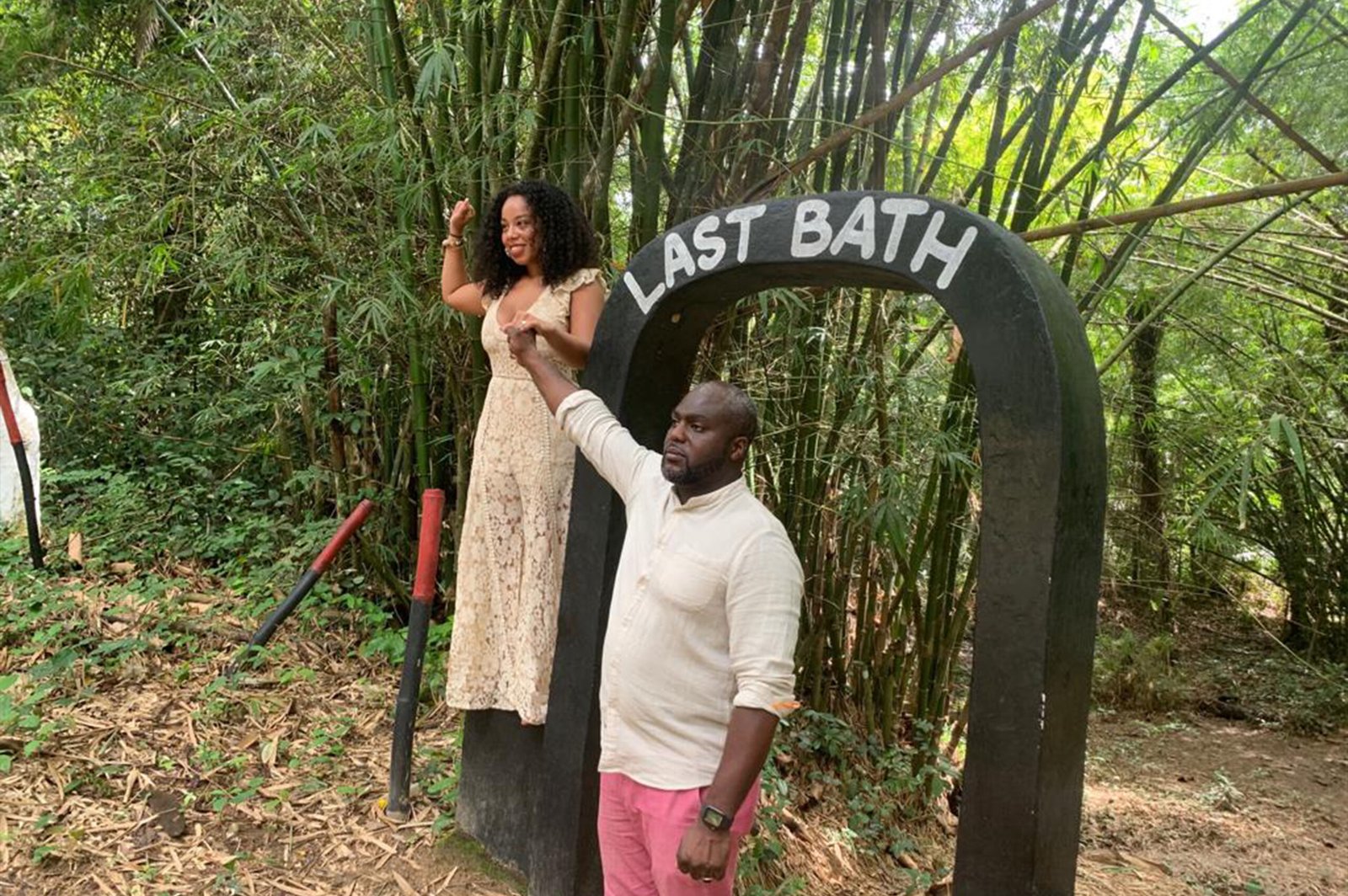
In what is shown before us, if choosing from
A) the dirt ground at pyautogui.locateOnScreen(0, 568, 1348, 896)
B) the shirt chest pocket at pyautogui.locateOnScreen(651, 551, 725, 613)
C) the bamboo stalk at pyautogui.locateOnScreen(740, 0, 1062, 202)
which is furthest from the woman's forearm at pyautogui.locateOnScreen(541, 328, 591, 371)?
the dirt ground at pyautogui.locateOnScreen(0, 568, 1348, 896)

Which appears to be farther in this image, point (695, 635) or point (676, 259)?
point (676, 259)

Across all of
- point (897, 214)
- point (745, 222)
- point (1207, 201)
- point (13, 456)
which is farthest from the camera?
point (13, 456)

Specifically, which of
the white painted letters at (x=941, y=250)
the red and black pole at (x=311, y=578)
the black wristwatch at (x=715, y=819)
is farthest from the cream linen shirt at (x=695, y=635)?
the red and black pole at (x=311, y=578)

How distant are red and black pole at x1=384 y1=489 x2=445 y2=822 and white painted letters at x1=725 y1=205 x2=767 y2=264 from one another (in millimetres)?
1113

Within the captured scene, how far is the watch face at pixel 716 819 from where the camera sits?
1.48 metres

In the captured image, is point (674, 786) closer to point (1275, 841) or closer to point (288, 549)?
point (288, 549)

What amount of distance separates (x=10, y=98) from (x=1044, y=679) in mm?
4657

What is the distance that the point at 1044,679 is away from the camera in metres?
1.50

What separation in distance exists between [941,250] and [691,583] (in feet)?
2.12

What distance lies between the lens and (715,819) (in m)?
1.48

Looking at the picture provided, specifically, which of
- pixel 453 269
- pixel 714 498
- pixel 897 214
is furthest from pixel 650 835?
pixel 453 269

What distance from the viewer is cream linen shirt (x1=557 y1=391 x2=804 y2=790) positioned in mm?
1519

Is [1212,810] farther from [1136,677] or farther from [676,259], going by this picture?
[676,259]

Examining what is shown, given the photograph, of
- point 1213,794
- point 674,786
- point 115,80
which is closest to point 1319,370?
point 1213,794
